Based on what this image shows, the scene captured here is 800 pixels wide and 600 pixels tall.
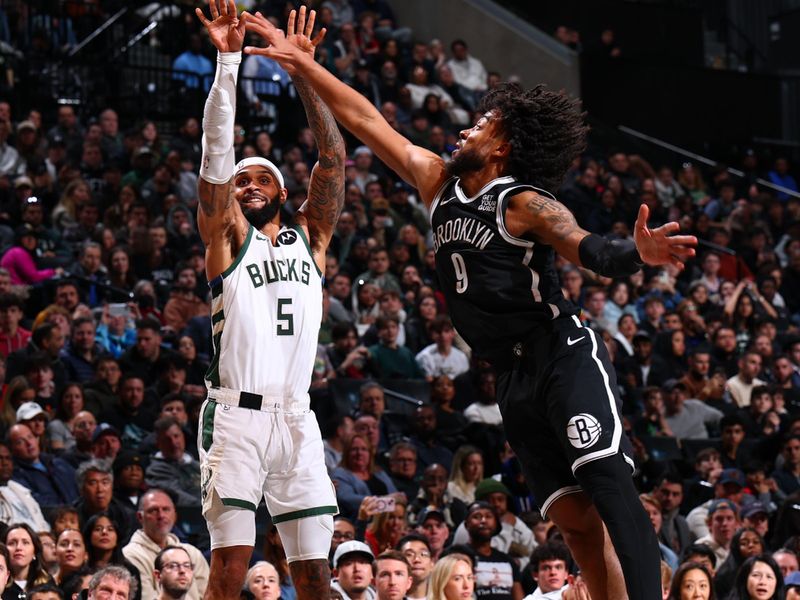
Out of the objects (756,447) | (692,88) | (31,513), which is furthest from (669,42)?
(31,513)

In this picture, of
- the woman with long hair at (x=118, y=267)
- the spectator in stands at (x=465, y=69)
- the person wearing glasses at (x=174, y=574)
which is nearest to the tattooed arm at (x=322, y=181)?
the person wearing glasses at (x=174, y=574)

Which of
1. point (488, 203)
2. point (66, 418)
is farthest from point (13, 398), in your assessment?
point (488, 203)

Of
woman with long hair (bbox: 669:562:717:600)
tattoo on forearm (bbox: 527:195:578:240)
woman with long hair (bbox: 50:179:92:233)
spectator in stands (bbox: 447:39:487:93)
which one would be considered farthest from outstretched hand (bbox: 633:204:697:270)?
spectator in stands (bbox: 447:39:487:93)

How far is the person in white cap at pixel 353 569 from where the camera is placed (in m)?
8.69

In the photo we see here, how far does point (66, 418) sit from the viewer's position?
423 inches

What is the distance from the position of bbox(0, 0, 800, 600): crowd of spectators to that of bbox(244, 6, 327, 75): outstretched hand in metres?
3.75

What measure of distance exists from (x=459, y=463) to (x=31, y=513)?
3.80 meters

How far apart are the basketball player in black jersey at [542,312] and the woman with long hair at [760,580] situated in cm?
433

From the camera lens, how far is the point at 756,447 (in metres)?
13.2

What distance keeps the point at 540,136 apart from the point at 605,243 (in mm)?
802

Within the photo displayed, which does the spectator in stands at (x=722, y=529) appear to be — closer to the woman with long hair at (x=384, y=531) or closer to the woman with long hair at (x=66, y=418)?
the woman with long hair at (x=384, y=531)

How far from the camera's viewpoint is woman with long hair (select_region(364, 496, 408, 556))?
10047 mm

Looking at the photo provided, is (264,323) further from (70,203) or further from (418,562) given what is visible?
(70,203)

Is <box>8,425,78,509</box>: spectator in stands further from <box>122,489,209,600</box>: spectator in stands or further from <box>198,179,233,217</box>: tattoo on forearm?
<box>198,179,233,217</box>: tattoo on forearm
